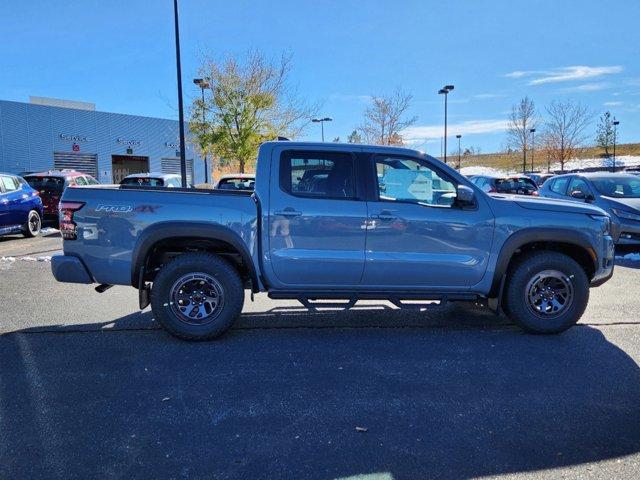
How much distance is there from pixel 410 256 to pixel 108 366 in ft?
9.52

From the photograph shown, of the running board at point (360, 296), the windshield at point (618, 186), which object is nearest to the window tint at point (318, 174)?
the running board at point (360, 296)

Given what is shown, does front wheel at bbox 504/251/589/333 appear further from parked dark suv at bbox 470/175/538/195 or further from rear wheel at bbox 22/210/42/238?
rear wheel at bbox 22/210/42/238

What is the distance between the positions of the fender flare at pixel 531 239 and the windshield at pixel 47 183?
13.8m

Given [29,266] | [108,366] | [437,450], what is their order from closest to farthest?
[437,450] < [108,366] < [29,266]

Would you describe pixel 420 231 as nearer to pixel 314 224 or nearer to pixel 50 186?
pixel 314 224

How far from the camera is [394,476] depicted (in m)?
2.72

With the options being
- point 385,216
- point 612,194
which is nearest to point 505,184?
point 612,194

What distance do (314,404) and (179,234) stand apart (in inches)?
82.7

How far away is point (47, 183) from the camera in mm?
14875

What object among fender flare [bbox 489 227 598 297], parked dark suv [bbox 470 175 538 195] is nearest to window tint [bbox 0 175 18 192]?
fender flare [bbox 489 227 598 297]

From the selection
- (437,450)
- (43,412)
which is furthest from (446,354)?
(43,412)

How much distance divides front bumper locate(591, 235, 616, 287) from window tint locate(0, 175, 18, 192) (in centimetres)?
1246

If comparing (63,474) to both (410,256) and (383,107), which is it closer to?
(410,256)

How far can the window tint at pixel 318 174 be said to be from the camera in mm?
4875
